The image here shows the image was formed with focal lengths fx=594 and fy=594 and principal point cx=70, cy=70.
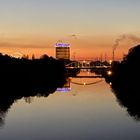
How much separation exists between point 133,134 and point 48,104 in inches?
867

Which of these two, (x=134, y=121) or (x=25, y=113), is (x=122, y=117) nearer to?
(x=134, y=121)

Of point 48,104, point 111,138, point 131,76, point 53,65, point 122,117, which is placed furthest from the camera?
point 53,65

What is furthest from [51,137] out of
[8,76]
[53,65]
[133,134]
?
[53,65]

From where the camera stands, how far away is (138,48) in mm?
112062

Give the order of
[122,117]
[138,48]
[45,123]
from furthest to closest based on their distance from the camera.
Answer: [138,48] → [122,117] → [45,123]

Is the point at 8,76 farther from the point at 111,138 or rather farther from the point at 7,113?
the point at 111,138

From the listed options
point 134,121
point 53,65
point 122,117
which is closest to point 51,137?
point 134,121

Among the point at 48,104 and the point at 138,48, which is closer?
the point at 48,104

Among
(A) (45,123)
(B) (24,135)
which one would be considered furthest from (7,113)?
(B) (24,135)

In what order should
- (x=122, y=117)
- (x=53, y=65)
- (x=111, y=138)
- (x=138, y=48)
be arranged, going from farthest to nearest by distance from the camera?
(x=53, y=65)
(x=138, y=48)
(x=122, y=117)
(x=111, y=138)

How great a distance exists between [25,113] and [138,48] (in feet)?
238

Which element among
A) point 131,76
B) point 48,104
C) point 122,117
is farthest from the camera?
point 131,76

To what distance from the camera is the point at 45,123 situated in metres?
34.7

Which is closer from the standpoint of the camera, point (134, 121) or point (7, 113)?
point (134, 121)
